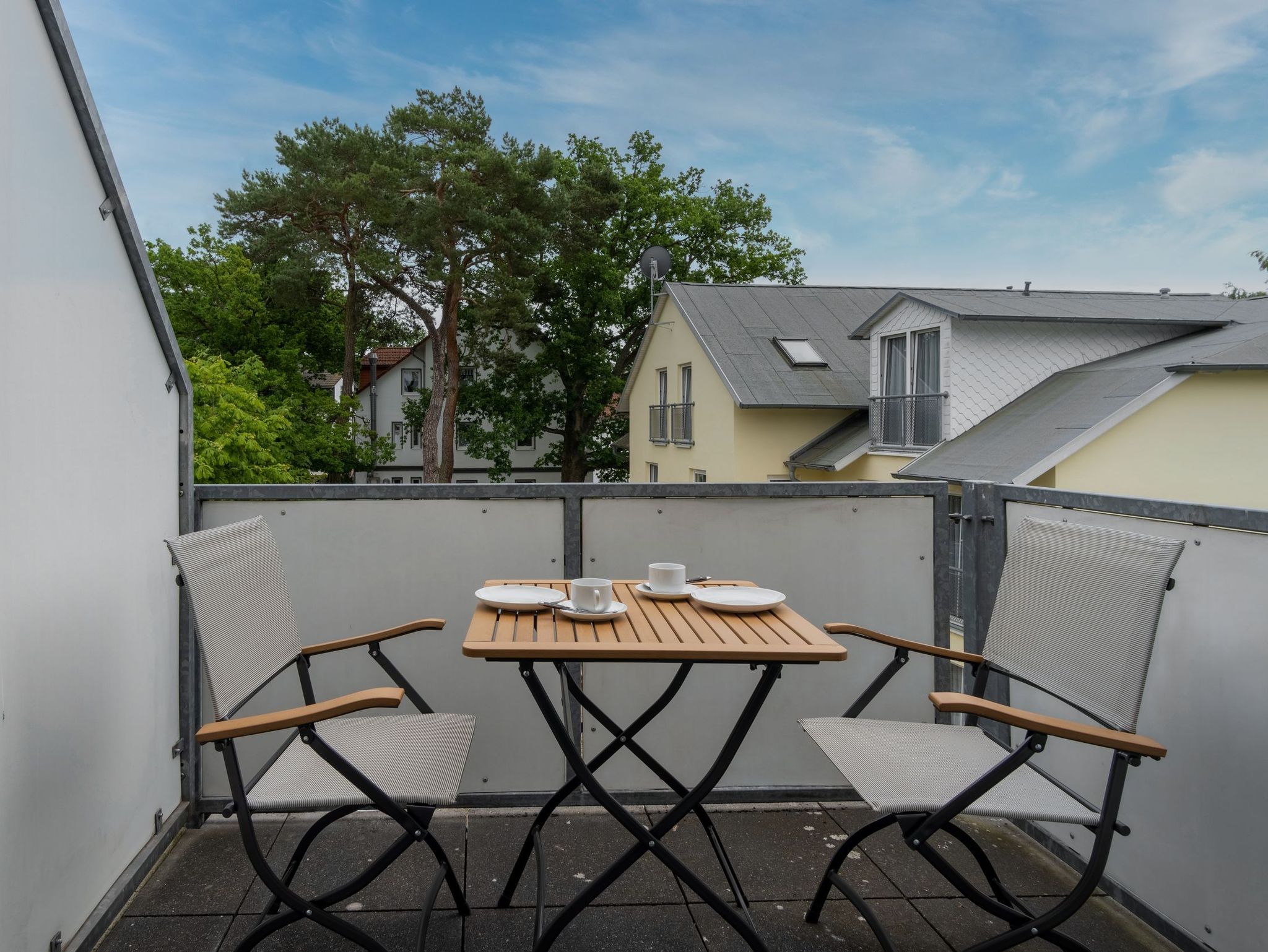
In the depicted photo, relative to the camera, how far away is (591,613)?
2.18 metres

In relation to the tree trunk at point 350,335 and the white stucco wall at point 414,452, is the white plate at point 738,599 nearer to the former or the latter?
the tree trunk at point 350,335

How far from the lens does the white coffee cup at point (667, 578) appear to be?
2.44 metres

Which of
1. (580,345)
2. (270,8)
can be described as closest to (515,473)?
(580,345)

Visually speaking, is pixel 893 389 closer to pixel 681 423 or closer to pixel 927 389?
pixel 927 389

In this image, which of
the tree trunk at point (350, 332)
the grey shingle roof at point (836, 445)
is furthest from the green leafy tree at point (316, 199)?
the grey shingle roof at point (836, 445)

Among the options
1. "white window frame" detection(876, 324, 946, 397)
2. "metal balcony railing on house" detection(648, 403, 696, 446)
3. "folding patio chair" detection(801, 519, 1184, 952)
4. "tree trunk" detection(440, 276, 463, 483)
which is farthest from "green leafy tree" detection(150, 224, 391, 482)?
"folding patio chair" detection(801, 519, 1184, 952)

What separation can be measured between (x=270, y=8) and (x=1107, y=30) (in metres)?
31.3

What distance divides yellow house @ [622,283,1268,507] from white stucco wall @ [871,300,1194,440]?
28mm

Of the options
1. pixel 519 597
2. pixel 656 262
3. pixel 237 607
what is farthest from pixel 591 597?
pixel 656 262

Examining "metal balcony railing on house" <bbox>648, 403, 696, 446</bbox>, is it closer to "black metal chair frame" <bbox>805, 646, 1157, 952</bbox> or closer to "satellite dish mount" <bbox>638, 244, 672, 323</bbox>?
"satellite dish mount" <bbox>638, 244, 672, 323</bbox>

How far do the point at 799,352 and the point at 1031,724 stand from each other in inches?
665

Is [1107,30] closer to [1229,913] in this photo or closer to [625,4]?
[625,4]

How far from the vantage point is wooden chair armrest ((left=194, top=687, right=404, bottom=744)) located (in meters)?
1.78

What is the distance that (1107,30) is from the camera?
117ft
